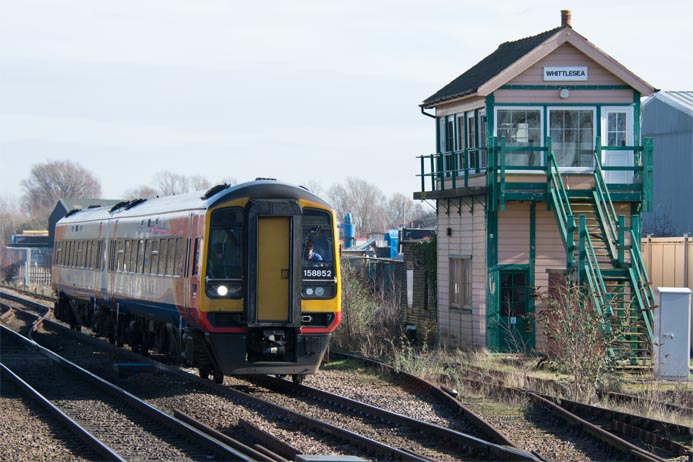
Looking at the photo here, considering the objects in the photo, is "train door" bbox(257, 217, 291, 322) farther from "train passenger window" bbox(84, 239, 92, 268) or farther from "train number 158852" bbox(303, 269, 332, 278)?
"train passenger window" bbox(84, 239, 92, 268)

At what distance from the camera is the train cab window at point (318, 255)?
15312 mm

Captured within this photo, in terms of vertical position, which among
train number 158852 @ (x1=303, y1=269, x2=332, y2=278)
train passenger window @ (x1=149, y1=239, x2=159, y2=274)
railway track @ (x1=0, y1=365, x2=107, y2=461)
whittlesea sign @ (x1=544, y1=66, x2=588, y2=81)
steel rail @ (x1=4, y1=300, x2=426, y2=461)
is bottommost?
railway track @ (x1=0, y1=365, x2=107, y2=461)

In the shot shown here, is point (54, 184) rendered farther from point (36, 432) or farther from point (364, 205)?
point (36, 432)

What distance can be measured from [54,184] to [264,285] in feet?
398

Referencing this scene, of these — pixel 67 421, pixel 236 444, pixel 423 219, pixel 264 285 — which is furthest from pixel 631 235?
pixel 423 219

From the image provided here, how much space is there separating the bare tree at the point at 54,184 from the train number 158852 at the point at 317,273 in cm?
11590

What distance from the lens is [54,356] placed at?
20.7m

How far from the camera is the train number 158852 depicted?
15.3 metres

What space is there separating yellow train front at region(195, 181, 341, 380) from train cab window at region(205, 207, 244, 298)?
0.5 inches

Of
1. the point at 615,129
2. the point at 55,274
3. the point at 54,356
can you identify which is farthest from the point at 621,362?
the point at 55,274

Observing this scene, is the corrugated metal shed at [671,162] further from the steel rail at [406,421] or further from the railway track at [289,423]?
the railway track at [289,423]

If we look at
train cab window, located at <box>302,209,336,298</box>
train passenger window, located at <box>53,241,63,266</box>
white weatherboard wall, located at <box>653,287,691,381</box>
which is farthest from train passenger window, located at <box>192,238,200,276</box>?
train passenger window, located at <box>53,241,63,266</box>

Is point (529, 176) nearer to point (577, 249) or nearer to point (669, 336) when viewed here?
point (577, 249)

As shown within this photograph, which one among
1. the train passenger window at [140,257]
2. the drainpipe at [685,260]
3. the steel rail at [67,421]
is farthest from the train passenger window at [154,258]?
the drainpipe at [685,260]
